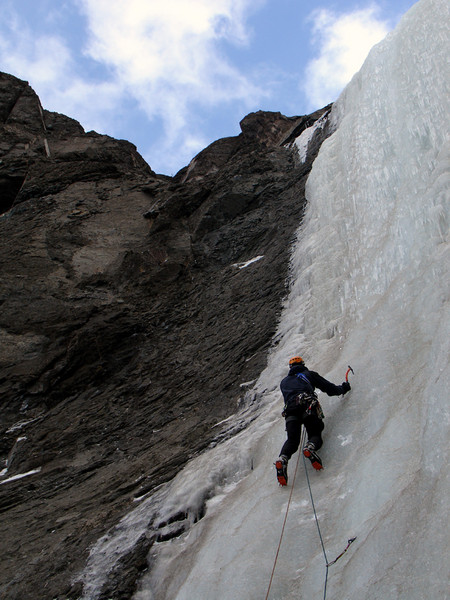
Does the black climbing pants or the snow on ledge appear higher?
the snow on ledge

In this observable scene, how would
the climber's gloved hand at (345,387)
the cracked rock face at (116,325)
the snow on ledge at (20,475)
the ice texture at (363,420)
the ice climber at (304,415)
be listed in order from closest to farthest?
the ice texture at (363,420), the ice climber at (304,415), the climber's gloved hand at (345,387), the cracked rock face at (116,325), the snow on ledge at (20,475)

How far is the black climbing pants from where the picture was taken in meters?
5.69

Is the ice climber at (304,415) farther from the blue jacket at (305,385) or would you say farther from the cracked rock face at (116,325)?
the cracked rock face at (116,325)

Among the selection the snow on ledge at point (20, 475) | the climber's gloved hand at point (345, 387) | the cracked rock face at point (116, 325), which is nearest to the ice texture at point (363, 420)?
the climber's gloved hand at point (345, 387)

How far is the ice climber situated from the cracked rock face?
201 centimetres

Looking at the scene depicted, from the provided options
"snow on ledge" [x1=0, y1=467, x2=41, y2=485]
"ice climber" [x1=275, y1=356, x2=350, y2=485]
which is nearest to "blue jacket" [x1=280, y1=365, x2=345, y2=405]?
"ice climber" [x1=275, y1=356, x2=350, y2=485]

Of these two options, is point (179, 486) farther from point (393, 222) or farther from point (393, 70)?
point (393, 70)

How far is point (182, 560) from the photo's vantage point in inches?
233

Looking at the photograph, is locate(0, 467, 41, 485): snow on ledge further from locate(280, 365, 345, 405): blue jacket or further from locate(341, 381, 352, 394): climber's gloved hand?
locate(341, 381, 352, 394): climber's gloved hand

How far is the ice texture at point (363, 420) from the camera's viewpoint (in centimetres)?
421

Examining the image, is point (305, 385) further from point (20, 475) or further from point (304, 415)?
point (20, 475)

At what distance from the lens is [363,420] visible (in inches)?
219

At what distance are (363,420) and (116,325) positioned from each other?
7.78 metres

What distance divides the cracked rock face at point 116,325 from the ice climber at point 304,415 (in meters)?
2.01
